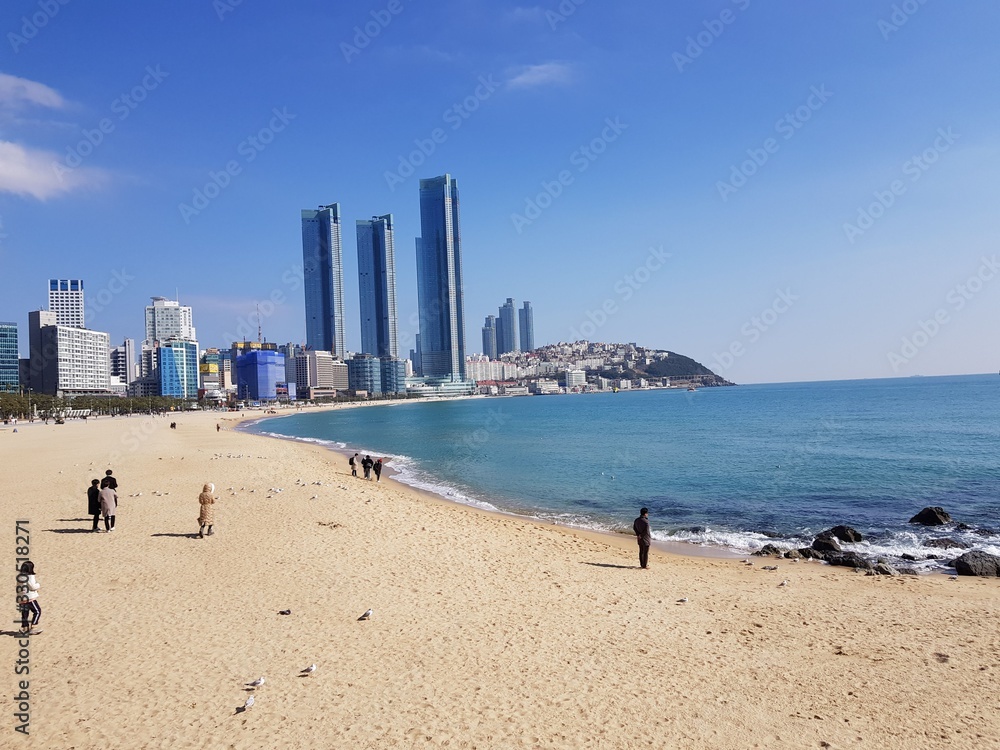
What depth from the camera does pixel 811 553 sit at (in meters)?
15.7

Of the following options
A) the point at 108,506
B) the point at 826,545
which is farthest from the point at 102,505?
the point at 826,545

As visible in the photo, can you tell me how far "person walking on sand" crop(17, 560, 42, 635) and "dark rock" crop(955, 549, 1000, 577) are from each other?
18576 millimetres

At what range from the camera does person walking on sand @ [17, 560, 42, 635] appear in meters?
8.66

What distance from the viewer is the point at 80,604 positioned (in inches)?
406

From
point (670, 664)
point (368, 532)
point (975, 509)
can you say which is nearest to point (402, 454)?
point (368, 532)

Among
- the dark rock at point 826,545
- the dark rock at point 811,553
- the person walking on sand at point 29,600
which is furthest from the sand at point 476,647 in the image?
the dark rock at point 826,545

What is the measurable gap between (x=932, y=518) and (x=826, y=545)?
6208 millimetres

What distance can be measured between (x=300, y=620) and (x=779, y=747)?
7.19 metres

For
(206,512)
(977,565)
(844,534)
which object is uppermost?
(206,512)

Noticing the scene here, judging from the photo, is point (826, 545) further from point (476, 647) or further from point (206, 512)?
point (206, 512)

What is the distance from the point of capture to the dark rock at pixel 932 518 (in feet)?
63.4

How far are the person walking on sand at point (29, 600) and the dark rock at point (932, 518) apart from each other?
77.8 feet

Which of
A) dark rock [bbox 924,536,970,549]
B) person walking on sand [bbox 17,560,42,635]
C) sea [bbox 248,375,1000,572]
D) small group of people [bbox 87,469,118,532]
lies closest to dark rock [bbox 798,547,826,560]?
sea [bbox 248,375,1000,572]

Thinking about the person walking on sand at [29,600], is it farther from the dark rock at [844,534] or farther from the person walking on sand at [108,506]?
the dark rock at [844,534]
